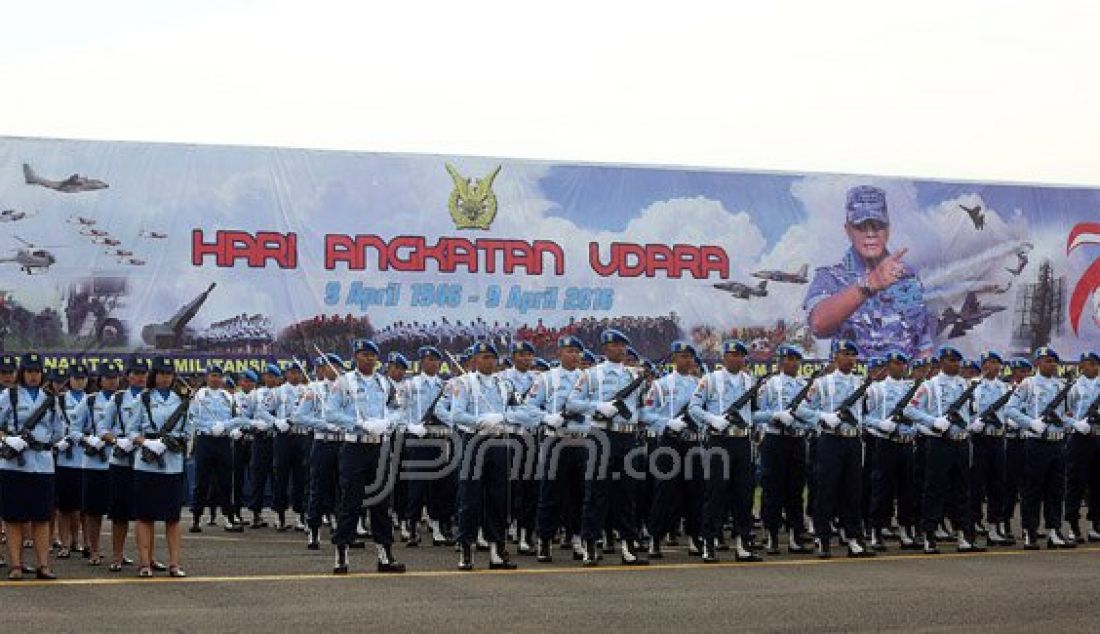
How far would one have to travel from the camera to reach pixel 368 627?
469 inches

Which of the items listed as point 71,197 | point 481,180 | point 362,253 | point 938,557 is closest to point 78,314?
point 71,197

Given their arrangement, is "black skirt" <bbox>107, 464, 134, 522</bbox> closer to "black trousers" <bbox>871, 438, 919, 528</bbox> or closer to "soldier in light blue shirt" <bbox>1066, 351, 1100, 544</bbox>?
"black trousers" <bbox>871, 438, 919, 528</bbox>

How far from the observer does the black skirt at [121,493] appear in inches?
620

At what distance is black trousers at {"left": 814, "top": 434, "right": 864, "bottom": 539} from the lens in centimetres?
1744

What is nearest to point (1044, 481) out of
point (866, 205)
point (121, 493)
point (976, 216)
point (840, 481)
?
point (840, 481)

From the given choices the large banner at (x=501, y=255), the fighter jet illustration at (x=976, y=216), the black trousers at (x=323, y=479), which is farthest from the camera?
the fighter jet illustration at (x=976, y=216)

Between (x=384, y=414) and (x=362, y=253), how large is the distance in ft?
59.4

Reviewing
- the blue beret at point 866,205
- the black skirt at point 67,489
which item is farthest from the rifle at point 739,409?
the blue beret at point 866,205

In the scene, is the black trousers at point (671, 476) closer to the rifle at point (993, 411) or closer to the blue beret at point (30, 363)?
the rifle at point (993, 411)

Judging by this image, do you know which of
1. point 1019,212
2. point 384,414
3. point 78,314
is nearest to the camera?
point 384,414

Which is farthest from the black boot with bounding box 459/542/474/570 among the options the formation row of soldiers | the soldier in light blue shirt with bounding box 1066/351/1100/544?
the soldier in light blue shirt with bounding box 1066/351/1100/544

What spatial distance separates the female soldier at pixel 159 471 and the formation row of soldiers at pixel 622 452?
0.02m

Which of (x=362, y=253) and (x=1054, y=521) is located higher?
(x=362, y=253)

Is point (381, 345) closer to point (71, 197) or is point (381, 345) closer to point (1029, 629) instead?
point (71, 197)
